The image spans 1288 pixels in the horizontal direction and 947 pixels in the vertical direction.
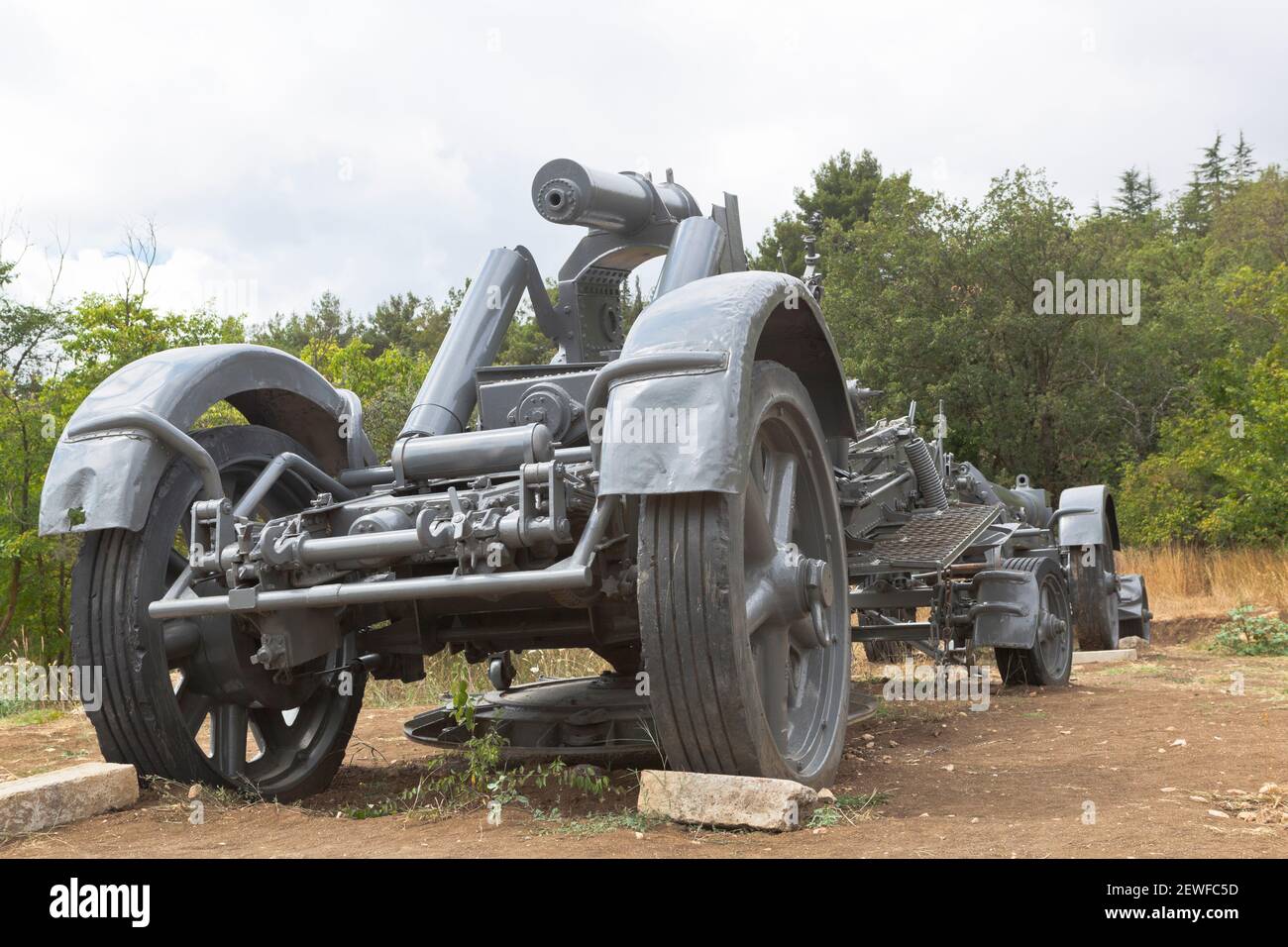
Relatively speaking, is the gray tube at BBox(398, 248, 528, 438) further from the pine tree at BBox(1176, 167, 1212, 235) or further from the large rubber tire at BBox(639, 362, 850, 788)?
the pine tree at BBox(1176, 167, 1212, 235)

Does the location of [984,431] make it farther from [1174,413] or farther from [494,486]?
[494,486]

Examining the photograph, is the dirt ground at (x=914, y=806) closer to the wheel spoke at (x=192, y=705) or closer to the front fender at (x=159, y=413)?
the wheel spoke at (x=192, y=705)

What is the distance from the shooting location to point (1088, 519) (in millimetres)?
11617

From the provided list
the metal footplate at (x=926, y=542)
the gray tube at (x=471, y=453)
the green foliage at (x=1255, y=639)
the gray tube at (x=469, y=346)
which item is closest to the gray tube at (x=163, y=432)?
the gray tube at (x=471, y=453)

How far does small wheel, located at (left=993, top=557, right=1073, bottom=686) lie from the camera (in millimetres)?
8844

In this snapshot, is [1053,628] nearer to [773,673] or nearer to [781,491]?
[781,491]

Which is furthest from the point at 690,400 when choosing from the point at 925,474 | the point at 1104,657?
the point at 1104,657

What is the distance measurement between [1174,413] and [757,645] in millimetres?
25660

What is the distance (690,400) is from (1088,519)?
883cm

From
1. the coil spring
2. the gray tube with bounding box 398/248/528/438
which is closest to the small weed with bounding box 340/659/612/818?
the gray tube with bounding box 398/248/528/438

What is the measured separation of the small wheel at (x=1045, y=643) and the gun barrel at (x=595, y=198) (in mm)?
4079

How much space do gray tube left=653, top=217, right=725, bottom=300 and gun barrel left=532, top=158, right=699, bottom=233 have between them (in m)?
0.25

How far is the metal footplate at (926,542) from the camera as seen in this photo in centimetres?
674

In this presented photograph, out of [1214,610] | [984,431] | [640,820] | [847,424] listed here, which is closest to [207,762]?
[640,820]
